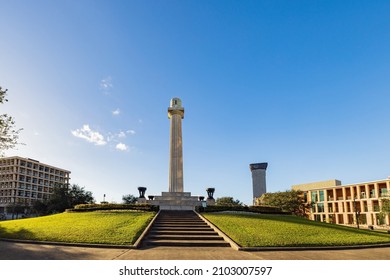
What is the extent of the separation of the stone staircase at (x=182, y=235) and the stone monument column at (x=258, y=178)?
136776mm

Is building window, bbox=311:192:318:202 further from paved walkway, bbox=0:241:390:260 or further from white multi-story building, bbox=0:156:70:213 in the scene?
white multi-story building, bbox=0:156:70:213

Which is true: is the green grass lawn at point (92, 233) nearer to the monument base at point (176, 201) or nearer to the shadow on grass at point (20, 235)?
the shadow on grass at point (20, 235)

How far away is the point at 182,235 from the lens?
14.8 m

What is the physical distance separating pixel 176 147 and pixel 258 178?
126 metres

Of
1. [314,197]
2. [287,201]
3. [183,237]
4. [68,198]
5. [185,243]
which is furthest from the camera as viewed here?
[314,197]

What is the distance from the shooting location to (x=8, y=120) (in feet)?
61.6

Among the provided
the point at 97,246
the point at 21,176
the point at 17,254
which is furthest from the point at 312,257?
the point at 21,176

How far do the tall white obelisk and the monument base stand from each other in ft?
3.49

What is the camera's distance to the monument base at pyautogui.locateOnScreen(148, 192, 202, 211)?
94.0ft

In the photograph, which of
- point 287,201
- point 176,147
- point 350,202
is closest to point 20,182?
point 176,147

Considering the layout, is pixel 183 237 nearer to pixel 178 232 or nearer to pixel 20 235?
pixel 178 232

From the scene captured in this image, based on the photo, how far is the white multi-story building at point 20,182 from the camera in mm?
79688

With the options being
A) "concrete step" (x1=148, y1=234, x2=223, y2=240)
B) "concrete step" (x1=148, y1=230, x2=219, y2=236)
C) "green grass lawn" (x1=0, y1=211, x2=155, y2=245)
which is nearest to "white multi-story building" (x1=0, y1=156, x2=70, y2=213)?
"green grass lawn" (x1=0, y1=211, x2=155, y2=245)
